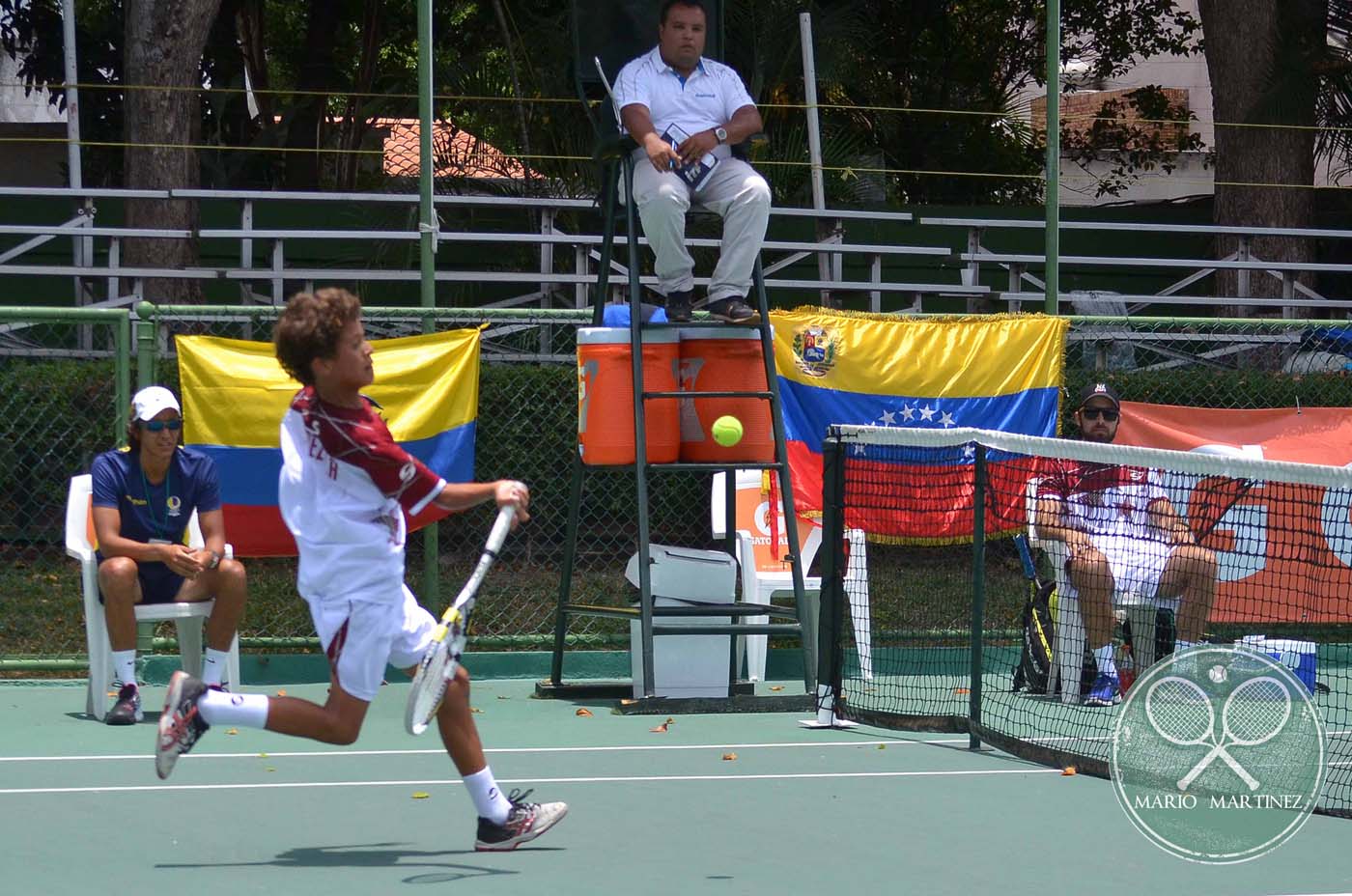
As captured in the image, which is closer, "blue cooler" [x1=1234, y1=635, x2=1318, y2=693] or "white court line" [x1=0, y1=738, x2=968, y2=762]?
"white court line" [x1=0, y1=738, x2=968, y2=762]

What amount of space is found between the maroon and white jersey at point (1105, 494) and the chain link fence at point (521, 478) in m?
1.69

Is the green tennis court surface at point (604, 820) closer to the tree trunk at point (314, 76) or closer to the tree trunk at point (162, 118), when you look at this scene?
the tree trunk at point (162, 118)

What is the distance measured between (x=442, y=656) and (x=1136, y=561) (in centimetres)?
416

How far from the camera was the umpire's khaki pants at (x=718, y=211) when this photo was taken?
8602 millimetres

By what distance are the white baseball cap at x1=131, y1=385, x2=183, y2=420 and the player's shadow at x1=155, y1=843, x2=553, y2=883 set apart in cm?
321

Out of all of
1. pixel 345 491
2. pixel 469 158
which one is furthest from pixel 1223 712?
pixel 469 158

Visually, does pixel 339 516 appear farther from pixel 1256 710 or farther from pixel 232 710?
pixel 1256 710

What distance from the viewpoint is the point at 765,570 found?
9.74 m

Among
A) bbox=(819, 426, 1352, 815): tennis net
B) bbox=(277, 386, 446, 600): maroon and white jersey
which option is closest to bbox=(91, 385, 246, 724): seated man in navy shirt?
bbox=(819, 426, 1352, 815): tennis net

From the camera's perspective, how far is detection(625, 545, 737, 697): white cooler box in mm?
8836

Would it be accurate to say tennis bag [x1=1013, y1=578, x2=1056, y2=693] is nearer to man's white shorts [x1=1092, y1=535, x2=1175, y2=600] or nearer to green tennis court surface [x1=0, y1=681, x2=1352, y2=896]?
man's white shorts [x1=1092, y1=535, x2=1175, y2=600]

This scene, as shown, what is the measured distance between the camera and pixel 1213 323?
33.6 feet

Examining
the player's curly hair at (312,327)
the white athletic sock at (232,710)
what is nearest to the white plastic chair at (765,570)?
the white athletic sock at (232,710)

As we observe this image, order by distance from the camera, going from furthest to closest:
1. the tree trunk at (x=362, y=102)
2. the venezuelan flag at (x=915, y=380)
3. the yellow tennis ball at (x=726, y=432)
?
the tree trunk at (x=362, y=102)
the venezuelan flag at (x=915, y=380)
the yellow tennis ball at (x=726, y=432)
